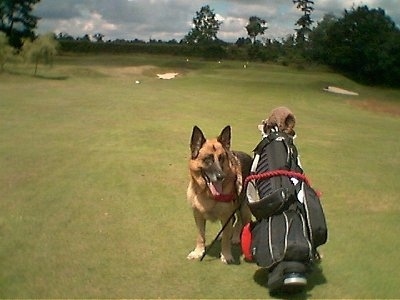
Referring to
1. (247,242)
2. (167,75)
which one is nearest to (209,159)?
(247,242)

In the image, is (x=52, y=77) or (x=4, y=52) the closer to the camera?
(x=52, y=77)

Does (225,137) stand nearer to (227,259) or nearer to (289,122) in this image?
(289,122)

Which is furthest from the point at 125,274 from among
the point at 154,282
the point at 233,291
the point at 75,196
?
the point at 75,196

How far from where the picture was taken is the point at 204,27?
2835 inches

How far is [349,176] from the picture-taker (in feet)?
30.2

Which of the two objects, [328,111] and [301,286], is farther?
[328,111]

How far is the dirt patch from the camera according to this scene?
22.5m

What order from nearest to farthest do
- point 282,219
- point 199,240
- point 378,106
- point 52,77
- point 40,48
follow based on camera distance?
point 282,219
point 199,240
point 378,106
point 52,77
point 40,48

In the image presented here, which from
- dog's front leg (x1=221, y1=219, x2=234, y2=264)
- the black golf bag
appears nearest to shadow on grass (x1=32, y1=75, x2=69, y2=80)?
dog's front leg (x1=221, y1=219, x2=234, y2=264)

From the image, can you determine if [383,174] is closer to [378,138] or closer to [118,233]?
[378,138]

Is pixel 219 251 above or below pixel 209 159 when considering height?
below

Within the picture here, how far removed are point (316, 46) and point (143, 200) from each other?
130ft

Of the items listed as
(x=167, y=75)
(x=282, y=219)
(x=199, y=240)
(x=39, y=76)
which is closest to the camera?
(x=282, y=219)

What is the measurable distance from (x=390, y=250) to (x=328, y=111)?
48.5 feet
